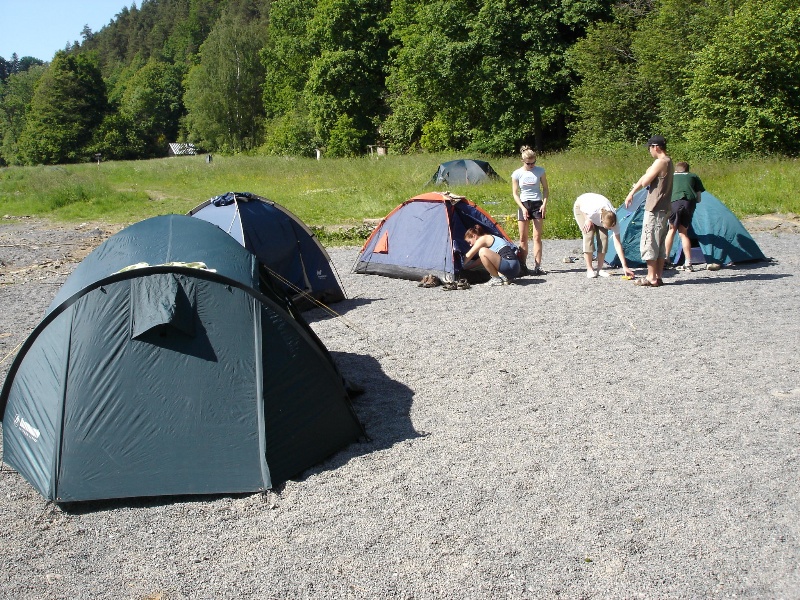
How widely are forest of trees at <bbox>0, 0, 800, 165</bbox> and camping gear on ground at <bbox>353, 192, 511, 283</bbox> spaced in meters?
16.4

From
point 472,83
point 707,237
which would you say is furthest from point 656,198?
point 472,83

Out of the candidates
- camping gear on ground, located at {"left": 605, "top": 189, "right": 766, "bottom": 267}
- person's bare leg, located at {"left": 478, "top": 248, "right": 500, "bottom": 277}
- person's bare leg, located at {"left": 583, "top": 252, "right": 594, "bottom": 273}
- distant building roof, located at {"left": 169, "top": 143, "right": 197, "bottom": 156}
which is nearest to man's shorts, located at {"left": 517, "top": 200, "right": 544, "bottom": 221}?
person's bare leg, located at {"left": 478, "top": 248, "right": 500, "bottom": 277}

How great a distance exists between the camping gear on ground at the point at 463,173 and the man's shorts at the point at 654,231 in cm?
1446

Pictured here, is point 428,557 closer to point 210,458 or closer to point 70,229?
point 210,458

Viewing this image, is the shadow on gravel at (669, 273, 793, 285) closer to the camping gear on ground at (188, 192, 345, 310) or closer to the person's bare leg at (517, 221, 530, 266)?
the person's bare leg at (517, 221, 530, 266)

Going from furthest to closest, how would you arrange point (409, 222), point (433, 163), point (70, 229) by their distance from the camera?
point (433, 163), point (70, 229), point (409, 222)

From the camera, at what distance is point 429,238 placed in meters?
11.8

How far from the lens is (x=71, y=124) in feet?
239

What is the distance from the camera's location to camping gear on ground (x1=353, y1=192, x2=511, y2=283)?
11.5 m

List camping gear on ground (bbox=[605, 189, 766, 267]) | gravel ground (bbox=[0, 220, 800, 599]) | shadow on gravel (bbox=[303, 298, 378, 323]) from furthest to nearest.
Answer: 1. camping gear on ground (bbox=[605, 189, 766, 267])
2. shadow on gravel (bbox=[303, 298, 378, 323])
3. gravel ground (bbox=[0, 220, 800, 599])

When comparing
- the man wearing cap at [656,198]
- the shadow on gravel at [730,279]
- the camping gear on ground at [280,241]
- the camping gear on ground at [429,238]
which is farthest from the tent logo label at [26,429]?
the shadow on gravel at [730,279]

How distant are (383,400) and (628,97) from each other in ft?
98.8

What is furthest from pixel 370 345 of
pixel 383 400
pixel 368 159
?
pixel 368 159

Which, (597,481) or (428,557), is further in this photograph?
(597,481)
